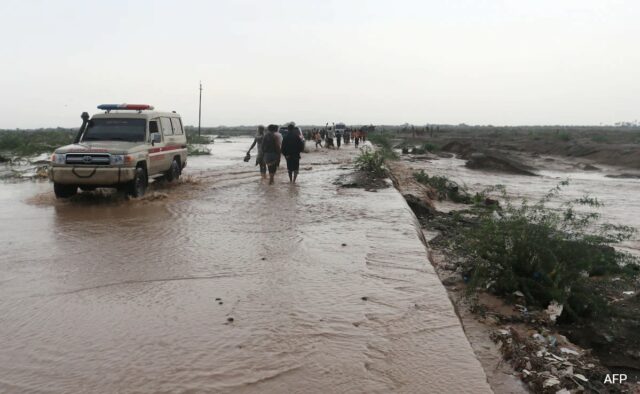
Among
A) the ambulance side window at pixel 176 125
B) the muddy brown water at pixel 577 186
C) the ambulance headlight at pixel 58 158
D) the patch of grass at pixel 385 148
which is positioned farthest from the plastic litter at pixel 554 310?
the patch of grass at pixel 385 148

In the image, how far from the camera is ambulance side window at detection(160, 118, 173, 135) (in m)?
12.4

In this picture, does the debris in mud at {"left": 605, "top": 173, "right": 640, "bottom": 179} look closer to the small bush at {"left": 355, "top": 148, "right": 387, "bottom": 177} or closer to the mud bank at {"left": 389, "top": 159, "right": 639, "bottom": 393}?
the small bush at {"left": 355, "top": 148, "right": 387, "bottom": 177}

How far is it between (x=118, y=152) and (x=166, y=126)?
2631 millimetres

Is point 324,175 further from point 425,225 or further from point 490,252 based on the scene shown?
point 490,252

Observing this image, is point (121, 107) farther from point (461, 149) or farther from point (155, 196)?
point (461, 149)

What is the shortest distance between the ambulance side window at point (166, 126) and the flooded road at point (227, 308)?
12.8 ft

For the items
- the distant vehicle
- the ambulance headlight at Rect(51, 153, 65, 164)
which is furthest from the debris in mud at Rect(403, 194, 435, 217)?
the ambulance headlight at Rect(51, 153, 65, 164)

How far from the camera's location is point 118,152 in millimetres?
10266

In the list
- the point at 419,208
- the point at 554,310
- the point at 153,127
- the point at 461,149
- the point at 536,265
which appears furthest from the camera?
the point at 461,149

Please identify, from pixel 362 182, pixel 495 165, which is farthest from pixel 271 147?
pixel 495 165

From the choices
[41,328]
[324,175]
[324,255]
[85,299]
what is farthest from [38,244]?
[324,175]

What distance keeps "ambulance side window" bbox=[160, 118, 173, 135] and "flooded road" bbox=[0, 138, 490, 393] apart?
3902mm

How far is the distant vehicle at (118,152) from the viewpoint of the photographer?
10.2 meters

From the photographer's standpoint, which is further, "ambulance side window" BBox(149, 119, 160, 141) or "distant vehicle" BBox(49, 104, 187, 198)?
"ambulance side window" BBox(149, 119, 160, 141)
